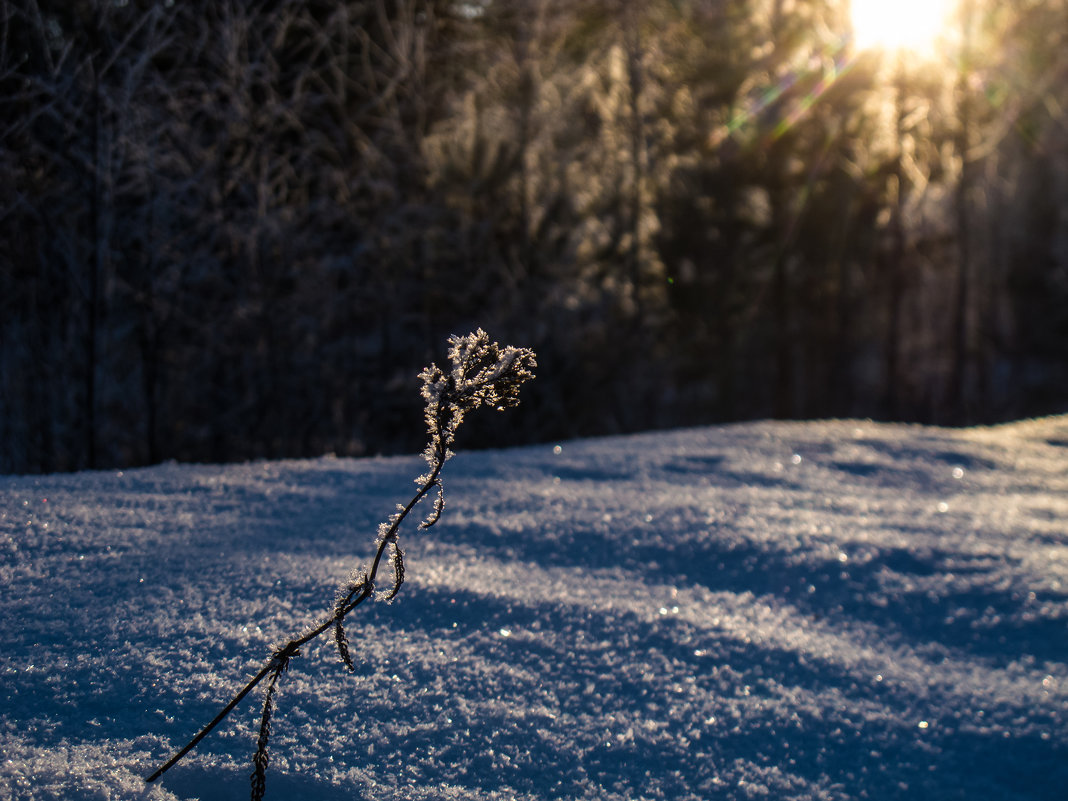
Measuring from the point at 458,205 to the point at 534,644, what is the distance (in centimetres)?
726

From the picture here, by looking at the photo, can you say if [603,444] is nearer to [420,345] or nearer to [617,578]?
[617,578]

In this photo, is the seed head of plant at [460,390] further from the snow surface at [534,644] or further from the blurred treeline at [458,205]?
the blurred treeline at [458,205]

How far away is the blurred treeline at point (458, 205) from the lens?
493 cm

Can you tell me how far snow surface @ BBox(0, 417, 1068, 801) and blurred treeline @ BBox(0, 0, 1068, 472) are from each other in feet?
8.73

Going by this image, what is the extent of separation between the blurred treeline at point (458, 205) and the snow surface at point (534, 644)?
2.66 meters

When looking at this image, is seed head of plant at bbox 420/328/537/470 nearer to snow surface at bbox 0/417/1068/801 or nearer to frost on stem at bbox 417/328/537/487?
frost on stem at bbox 417/328/537/487

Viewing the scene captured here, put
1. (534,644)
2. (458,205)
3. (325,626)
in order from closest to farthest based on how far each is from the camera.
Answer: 1. (325,626)
2. (534,644)
3. (458,205)

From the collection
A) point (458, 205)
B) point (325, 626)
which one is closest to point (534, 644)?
point (325, 626)

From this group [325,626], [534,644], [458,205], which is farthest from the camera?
[458,205]

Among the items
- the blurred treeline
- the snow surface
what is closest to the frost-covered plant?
the snow surface

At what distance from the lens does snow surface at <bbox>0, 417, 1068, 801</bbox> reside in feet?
4.57

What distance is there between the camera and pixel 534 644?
182 centimetres

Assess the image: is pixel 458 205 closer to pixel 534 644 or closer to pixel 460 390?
pixel 534 644

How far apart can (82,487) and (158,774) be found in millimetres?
1570
